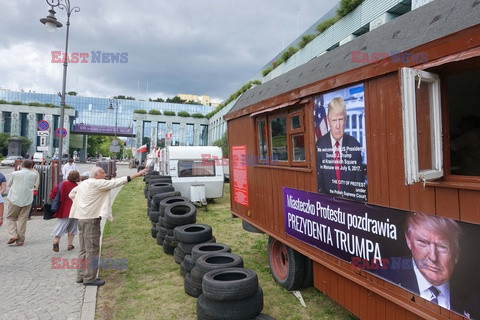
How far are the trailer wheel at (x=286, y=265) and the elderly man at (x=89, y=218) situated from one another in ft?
8.56

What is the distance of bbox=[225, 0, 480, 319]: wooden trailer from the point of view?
7.22 feet

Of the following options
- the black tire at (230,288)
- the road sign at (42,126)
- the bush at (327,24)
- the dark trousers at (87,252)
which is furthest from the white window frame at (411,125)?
the bush at (327,24)

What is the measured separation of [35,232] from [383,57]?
367 inches

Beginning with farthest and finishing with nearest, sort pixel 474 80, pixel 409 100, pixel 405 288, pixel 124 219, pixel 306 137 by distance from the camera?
1. pixel 124 219
2. pixel 306 137
3. pixel 474 80
4. pixel 405 288
5. pixel 409 100

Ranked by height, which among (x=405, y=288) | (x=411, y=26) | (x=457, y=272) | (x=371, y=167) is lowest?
(x=405, y=288)

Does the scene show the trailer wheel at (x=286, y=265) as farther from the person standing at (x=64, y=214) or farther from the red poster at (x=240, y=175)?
the person standing at (x=64, y=214)

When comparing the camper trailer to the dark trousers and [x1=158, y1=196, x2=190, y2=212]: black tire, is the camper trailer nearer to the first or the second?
[x1=158, y1=196, x2=190, y2=212]: black tire

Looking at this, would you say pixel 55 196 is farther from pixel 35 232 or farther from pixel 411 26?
pixel 411 26

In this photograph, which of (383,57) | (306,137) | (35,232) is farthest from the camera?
(35,232)

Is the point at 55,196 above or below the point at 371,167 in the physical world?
Result: below

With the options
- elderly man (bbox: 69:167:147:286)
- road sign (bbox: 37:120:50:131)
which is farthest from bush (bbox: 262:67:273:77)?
elderly man (bbox: 69:167:147:286)

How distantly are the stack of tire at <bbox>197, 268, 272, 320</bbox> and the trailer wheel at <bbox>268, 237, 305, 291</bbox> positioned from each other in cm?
99

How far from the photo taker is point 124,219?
10805 millimetres

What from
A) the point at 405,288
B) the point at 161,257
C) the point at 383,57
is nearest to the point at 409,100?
the point at 383,57
